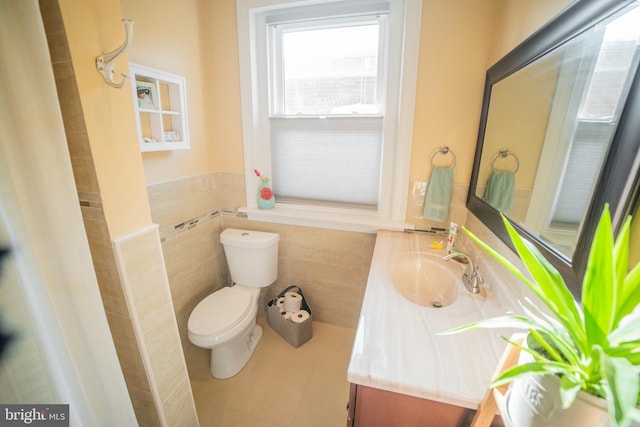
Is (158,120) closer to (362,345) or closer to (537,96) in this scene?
(362,345)

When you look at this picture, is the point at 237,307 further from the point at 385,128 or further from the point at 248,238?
the point at 385,128

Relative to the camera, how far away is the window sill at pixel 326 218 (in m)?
1.70

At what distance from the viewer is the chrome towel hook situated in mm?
718

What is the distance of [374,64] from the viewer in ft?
5.31

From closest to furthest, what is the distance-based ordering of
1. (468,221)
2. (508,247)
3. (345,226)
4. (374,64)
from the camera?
(508,247), (468,221), (374,64), (345,226)

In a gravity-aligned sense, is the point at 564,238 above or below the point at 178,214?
above

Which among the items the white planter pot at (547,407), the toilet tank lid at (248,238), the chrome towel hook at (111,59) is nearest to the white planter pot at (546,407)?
the white planter pot at (547,407)

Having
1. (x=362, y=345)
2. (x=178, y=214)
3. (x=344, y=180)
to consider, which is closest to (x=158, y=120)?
(x=178, y=214)

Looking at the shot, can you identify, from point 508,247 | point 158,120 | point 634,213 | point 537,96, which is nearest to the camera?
point 634,213

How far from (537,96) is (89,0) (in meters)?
1.42

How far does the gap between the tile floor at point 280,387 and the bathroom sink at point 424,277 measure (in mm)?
782

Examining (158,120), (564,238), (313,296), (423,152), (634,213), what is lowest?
(313,296)

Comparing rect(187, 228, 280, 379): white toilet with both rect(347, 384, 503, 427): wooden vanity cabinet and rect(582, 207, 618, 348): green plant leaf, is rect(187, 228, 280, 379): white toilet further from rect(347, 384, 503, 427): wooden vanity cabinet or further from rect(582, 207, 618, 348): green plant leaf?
rect(582, 207, 618, 348): green plant leaf

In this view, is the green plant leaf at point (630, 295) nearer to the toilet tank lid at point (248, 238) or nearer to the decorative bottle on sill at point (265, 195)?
the toilet tank lid at point (248, 238)
